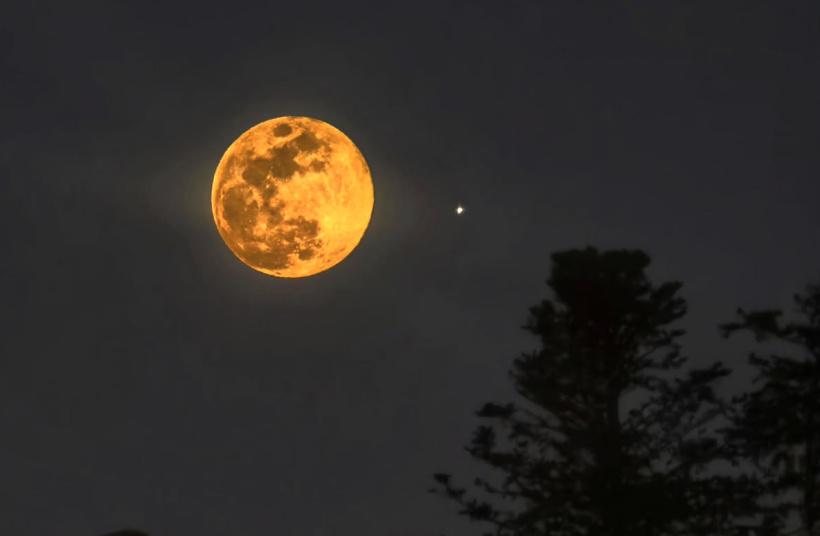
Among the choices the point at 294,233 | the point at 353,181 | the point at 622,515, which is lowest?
the point at 622,515

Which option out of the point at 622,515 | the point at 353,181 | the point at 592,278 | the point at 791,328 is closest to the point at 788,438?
the point at 791,328

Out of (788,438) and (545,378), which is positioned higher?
(545,378)

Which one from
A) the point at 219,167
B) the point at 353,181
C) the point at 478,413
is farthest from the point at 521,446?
the point at 219,167

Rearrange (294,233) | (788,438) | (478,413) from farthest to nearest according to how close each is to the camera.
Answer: (478,413)
(788,438)
(294,233)

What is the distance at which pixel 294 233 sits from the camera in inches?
962

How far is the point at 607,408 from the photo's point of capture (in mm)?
29297

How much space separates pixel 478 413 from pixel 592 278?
5106 mm

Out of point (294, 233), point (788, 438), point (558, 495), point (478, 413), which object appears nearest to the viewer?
point (294, 233)

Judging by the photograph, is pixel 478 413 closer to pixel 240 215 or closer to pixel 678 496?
pixel 678 496

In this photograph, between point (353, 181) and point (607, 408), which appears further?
point (607, 408)

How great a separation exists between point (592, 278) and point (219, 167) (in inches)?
416

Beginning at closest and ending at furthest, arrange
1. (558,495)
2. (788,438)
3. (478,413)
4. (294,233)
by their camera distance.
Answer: (294,233) → (788,438) → (558,495) → (478,413)

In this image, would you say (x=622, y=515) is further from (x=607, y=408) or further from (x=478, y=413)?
(x=478, y=413)

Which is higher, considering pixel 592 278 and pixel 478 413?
pixel 592 278
